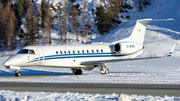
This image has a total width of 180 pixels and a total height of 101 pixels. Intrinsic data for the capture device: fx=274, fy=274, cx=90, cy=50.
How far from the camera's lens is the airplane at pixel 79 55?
70.7ft

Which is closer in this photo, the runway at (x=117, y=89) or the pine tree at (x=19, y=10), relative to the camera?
the runway at (x=117, y=89)

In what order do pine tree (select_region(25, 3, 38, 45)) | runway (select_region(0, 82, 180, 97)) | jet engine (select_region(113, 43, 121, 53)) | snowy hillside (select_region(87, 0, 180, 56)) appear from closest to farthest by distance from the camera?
runway (select_region(0, 82, 180, 97)) → jet engine (select_region(113, 43, 121, 53)) → snowy hillside (select_region(87, 0, 180, 56)) → pine tree (select_region(25, 3, 38, 45))

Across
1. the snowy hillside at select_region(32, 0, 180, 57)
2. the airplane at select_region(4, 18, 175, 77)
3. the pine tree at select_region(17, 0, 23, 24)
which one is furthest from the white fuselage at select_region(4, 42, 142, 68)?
the pine tree at select_region(17, 0, 23, 24)

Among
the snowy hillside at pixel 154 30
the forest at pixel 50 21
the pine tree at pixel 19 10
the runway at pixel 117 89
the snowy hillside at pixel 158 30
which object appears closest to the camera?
the runway at pixel 117 89

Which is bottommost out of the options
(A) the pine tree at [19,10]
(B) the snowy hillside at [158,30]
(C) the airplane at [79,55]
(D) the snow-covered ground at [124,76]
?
(D) the snow-covered ground at [124,76]

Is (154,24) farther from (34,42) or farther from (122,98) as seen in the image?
(122,98)

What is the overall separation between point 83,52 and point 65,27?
40.9 meters

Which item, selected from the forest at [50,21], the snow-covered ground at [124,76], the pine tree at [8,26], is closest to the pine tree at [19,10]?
the forest at [50,21]

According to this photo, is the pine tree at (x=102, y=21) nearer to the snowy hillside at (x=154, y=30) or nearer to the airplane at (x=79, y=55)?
the snowy hillside at (x=154, y=30)

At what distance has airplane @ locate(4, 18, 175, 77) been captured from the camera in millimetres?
21562

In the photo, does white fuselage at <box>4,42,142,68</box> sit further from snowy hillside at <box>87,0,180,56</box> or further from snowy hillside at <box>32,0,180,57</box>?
snowy hillside at <box>87,0,180,56</box>

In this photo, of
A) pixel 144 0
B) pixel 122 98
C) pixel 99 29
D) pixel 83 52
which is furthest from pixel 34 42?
pixel 122 98

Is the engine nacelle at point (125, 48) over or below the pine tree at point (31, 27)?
below

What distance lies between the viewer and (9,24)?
211ft
